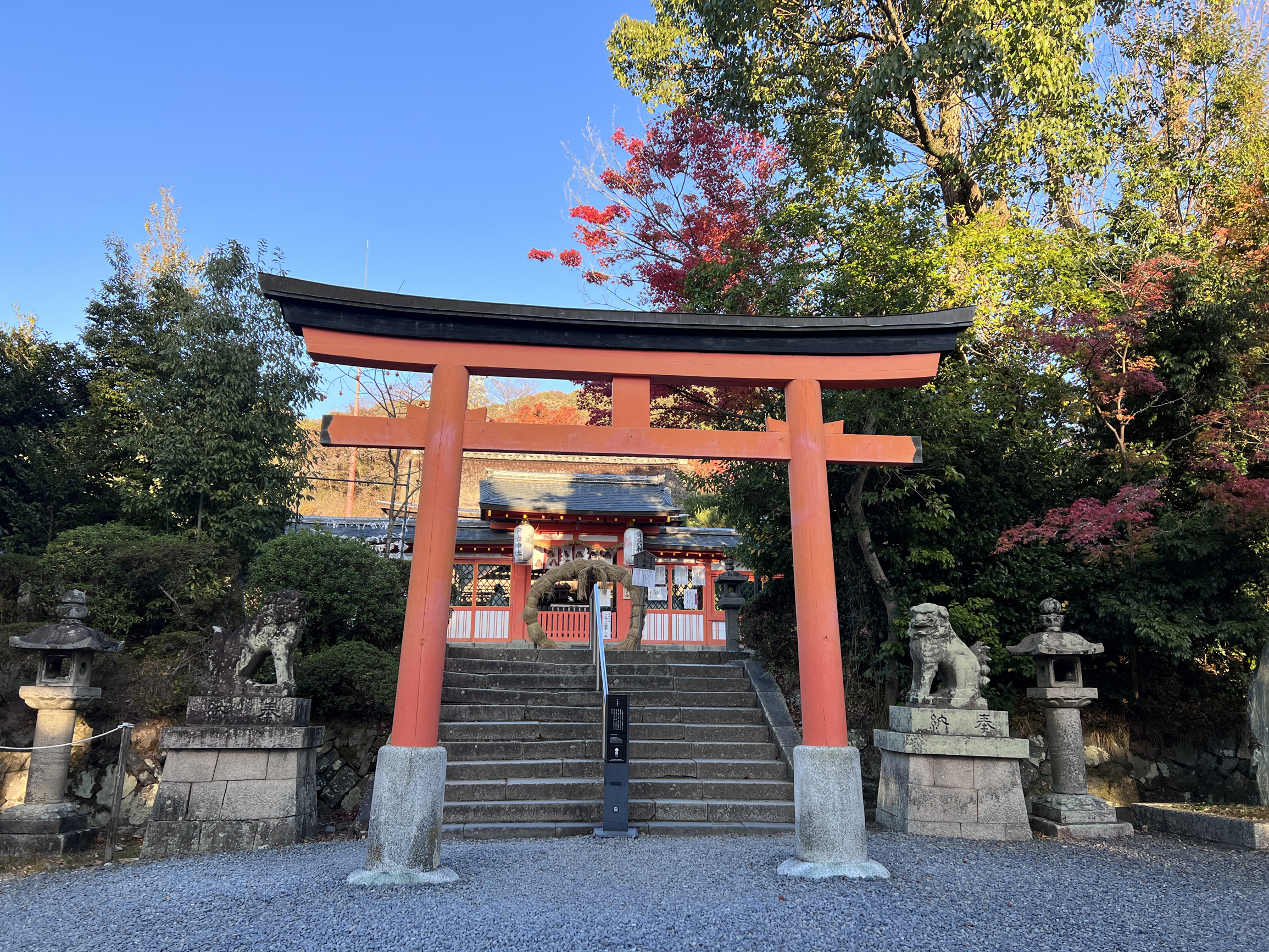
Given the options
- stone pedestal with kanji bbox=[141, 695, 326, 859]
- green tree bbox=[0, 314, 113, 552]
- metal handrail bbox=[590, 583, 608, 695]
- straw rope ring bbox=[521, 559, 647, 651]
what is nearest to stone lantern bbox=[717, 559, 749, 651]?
metal handrail bbox=[590, 583, 608, 695]

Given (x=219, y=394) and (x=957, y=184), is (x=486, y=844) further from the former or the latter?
(x=957, y=184)

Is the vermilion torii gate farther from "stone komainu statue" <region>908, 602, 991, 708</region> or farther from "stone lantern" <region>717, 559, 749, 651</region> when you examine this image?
"stone lantern" <region>717, 559, 749, 651</region>

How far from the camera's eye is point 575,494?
59.8 feet

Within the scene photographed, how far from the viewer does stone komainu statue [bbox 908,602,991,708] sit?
23.1 ft

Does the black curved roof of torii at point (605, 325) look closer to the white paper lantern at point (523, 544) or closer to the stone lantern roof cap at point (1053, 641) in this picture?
the stone lantern roof cap at point (1053, 641)

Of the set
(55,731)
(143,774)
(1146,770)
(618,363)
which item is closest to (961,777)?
(1146,770)

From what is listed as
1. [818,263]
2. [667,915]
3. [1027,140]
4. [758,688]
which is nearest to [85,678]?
[667,915]

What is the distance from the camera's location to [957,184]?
11055 millimetres

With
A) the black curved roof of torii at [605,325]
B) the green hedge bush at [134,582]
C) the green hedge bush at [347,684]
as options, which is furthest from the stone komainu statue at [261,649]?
the green hedge bush at [134,582]

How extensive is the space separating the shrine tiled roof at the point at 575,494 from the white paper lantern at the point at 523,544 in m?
0.49

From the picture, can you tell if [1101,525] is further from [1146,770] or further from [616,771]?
[616,771]

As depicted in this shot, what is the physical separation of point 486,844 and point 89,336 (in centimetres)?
1400

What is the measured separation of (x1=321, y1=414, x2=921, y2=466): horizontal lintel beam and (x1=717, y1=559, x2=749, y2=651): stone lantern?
5.70m

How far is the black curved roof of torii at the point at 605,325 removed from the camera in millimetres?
5738
